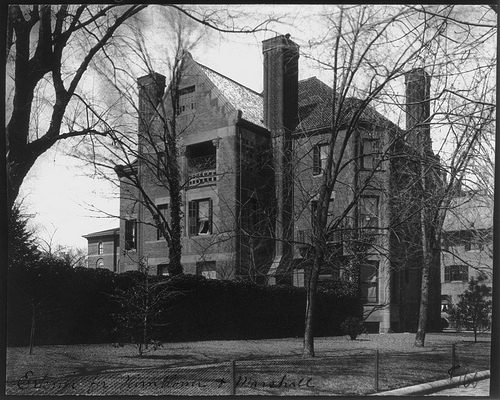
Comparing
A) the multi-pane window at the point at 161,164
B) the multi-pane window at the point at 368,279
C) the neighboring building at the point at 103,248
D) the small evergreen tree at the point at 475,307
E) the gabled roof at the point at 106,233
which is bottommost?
the small evergreen tree at the point at 475,307

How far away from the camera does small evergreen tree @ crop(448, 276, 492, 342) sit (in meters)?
10.1

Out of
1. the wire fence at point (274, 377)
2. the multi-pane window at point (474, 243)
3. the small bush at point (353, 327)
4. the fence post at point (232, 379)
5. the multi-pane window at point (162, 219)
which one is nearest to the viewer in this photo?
the fence post at point (232, 379)

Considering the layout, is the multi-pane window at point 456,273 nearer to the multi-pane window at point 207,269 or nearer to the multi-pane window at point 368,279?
the multi-pane window at point 368,279

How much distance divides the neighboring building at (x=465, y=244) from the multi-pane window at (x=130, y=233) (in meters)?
6.06

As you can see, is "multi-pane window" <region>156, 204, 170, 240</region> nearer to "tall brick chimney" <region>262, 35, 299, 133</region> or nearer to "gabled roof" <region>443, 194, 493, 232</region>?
"tall brick chimney" <region>262, 35, 299, 133</region>

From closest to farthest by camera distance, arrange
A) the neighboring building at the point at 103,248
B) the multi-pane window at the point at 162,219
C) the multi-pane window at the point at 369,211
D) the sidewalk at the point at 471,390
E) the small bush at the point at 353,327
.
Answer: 1. the sidewalk at the point at 471,390
2. the neighboring building at the point at 103,248
3. the multi-pane window at the point at 162,219
4. the small bush at the point at 353,327
5. the multi-pane window at the point at 369,211

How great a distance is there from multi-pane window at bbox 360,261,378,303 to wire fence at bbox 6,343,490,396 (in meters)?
1.40

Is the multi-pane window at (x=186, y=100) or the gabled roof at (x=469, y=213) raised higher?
the multi-pane window at (x=186, y=100)

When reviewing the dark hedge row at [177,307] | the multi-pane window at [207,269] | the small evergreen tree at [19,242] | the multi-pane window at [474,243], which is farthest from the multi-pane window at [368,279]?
the small evergreen tree at [19,242]

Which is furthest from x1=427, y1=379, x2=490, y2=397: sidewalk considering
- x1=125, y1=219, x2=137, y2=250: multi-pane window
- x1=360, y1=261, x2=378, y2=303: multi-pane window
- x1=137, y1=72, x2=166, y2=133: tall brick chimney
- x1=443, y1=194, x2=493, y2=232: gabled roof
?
x1=137, y1=72, x2=166, y2=133: tall brick chimney

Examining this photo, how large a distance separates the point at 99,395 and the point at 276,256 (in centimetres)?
424

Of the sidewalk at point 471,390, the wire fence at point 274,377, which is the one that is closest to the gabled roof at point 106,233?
the wire fence at point 274,377

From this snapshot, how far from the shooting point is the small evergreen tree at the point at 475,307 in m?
10.1

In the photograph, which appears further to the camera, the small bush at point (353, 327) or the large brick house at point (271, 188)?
the small bush at point (353, 327)
